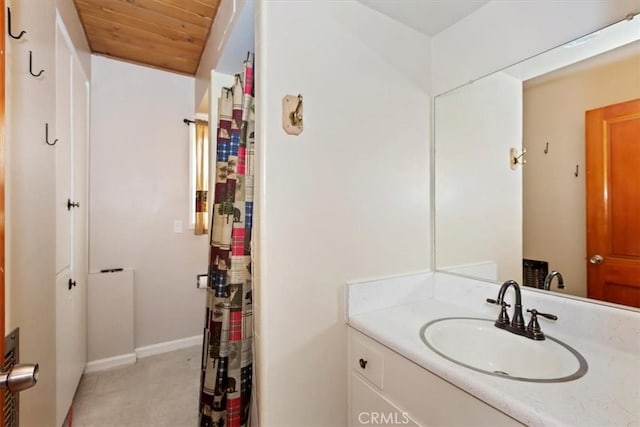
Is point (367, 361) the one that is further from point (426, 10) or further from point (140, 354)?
point (140, 354)

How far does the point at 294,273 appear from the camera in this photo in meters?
1.18

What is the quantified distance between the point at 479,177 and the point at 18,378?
183 cm

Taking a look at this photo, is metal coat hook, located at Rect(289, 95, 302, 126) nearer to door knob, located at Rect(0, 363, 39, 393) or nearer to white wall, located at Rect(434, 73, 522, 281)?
white wall, located at Rect(434, 73, 522, 281)

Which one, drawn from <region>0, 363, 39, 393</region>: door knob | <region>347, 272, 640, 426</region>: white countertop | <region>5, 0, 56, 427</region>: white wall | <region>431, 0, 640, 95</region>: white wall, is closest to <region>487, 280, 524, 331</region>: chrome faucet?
<region>347, 272, 640, 426</region>: white countertop

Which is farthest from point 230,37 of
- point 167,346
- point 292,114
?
point 167,346

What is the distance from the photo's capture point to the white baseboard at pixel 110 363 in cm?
232

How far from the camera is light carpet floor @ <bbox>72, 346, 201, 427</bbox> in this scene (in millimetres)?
1800

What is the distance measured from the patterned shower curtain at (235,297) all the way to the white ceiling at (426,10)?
0.70 metres

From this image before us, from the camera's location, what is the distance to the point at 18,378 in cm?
55

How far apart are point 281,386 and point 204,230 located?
1876 millimetres

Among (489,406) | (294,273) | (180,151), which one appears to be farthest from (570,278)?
(180,151)

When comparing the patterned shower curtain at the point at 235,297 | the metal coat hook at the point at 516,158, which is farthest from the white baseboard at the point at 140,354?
the metal coat hook at the point at 516,158

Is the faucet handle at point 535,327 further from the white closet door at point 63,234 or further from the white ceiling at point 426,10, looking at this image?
the white closet door at point 63,234

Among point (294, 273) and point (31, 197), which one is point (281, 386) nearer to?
point (294, 273)
